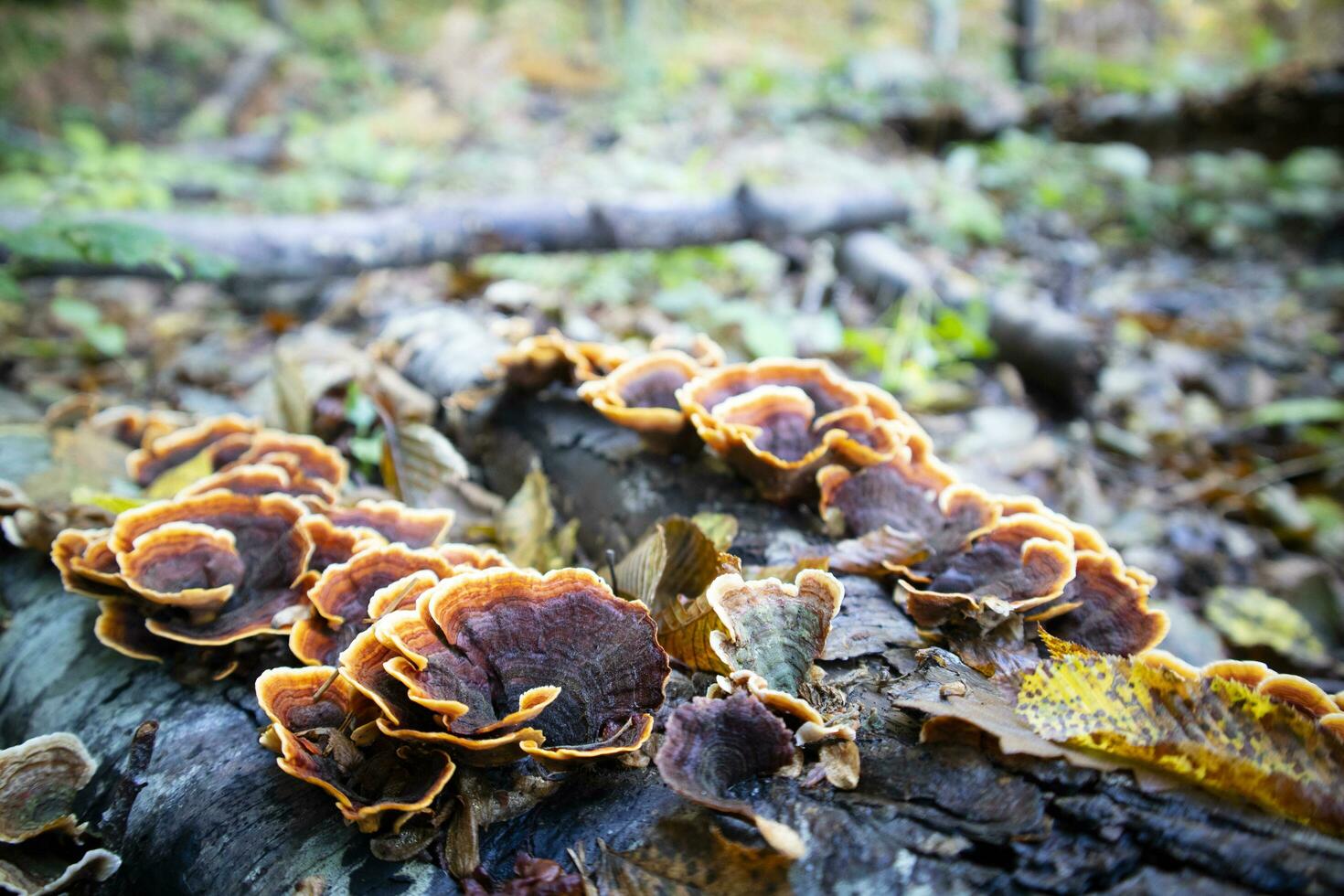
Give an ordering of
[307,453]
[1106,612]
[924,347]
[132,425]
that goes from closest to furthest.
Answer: [1106,612] → [307,453] → [132,425] → [924,347]

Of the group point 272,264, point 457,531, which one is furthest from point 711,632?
point 272,264

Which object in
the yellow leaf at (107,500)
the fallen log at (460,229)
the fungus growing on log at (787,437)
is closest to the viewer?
the fungus growing on log at (787,437)

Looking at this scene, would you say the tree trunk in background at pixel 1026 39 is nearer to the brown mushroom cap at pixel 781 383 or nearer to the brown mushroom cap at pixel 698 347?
the brown mushroom cap at pixel 698 347

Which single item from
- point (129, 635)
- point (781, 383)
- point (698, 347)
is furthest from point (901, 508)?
point (129, 635)

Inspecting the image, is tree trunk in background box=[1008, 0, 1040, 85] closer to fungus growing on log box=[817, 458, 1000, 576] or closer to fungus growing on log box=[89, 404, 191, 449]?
fungus growing on log box=[817, 458, 1000, 576]

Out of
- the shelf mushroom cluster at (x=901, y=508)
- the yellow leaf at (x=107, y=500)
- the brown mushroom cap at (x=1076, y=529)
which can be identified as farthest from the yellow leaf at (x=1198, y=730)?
the yellow leaf at (x=107, y=500)

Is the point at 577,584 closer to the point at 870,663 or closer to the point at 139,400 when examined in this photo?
the point at 870,663

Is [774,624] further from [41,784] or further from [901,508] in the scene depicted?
[41,784]
